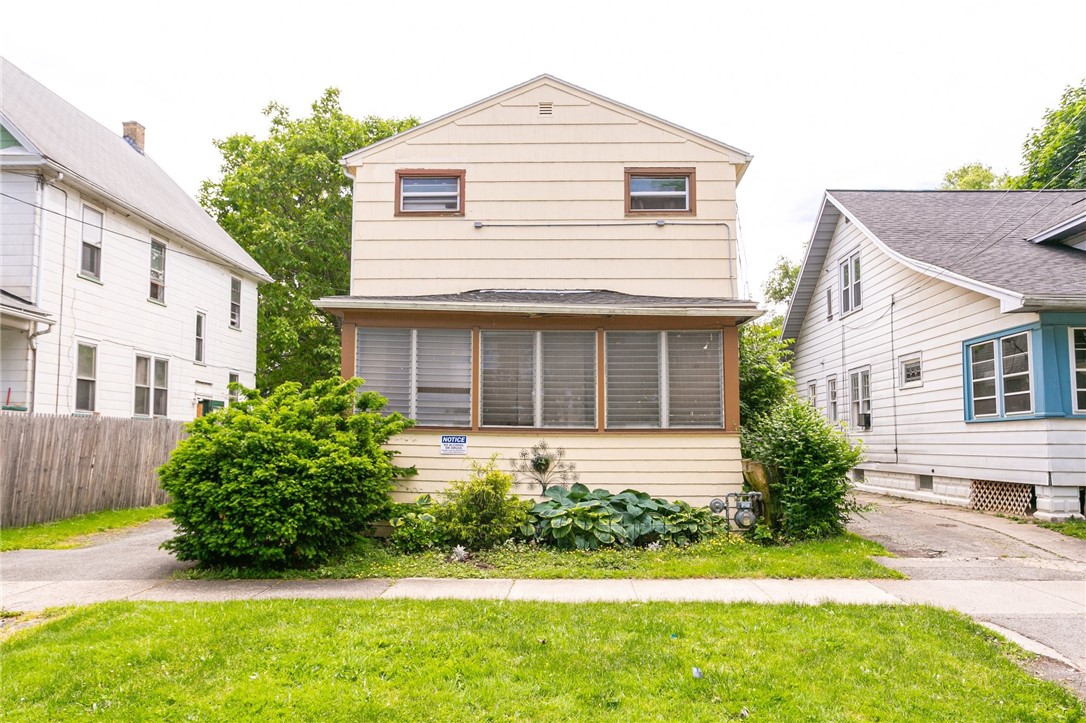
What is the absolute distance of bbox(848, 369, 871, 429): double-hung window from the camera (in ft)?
57.8

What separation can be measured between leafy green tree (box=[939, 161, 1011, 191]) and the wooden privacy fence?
38481 millimetres

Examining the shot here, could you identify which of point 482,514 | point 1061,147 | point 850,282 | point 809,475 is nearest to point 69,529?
point 482,514

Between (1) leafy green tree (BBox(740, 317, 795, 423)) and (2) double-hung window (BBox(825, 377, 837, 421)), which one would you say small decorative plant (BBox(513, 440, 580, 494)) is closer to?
(1) leafy green tree (BBox(740, 317, 795, 423))

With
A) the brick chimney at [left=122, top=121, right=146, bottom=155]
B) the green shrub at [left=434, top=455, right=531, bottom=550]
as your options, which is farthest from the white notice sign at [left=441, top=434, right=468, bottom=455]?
the brick chimney at [left=122, top=121, right=146, bottom=155]

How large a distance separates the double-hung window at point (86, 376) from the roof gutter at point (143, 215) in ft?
10.6

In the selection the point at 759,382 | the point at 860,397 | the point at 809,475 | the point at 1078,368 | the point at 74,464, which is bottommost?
the point at 74,464

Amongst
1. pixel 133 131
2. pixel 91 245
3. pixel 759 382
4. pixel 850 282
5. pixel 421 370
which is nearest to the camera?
pixel 421 370

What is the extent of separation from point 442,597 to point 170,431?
11524mm

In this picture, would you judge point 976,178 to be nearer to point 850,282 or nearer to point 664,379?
point 850,282

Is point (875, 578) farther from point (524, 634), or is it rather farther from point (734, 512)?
point (524, 634)

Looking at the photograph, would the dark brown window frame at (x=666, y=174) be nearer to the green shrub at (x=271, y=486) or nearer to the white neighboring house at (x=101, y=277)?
the green shrub at (x=271, y=486)

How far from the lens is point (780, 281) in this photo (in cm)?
3994

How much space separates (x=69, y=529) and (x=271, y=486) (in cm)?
628

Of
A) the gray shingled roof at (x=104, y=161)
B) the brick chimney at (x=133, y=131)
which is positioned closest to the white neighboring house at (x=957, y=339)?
the gray shingled roof at (x=104, y=161)
